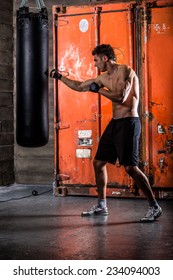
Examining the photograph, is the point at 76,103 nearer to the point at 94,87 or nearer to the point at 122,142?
the point at 94,87

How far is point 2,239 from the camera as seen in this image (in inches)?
183

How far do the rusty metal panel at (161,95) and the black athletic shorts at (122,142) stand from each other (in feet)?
4.07

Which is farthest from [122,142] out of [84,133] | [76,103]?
[76,103]

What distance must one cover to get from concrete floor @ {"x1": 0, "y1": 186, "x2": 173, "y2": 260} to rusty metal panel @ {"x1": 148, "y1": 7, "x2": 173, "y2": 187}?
491 millimetres

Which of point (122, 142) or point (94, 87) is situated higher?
point (94, 87)

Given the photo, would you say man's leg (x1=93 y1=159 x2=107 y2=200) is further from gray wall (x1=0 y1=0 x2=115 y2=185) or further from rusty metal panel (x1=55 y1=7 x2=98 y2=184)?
gray wall (x1=0 y1=0 x2=115 y2=185)

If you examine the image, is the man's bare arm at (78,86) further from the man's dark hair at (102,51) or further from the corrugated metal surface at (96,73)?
the corrugated metal surface at (96,73)

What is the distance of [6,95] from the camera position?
27.0 ft

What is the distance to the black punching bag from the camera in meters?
5.75

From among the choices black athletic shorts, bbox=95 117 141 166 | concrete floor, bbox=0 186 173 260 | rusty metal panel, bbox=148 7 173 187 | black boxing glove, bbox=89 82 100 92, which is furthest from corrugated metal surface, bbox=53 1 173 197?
black boxing glove, bbox=89 82 100 92

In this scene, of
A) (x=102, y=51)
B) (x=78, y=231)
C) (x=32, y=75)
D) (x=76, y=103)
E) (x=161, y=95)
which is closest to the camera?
(x=78, y=231)

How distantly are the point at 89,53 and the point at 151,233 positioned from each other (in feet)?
10.2

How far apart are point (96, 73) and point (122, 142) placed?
1.82 meters
